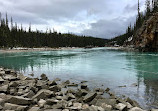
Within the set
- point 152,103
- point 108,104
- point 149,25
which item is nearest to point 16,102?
point 108,104

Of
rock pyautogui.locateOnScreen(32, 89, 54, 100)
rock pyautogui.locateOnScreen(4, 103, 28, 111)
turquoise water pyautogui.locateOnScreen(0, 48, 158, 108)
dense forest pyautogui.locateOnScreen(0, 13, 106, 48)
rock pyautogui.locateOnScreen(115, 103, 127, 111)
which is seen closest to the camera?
rock pyautogui.locateOnScreen(4, 103, 28, 111)

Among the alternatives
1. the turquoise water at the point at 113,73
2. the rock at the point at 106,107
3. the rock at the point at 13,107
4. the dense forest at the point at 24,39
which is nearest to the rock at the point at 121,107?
the rock at the point at 106,107

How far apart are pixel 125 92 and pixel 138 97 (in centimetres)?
136

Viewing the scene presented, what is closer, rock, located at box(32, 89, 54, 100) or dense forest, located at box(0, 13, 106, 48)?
rock, located at box(32, 89, 54, 100)

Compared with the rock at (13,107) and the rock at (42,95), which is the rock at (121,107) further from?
the rock at (13,107)

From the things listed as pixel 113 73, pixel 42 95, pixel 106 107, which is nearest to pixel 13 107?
pixel 42 95

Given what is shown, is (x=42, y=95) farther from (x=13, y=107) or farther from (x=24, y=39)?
(x=24, y=39)

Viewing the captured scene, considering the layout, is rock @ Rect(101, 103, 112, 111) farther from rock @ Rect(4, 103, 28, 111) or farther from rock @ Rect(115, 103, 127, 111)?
rock @ Rect(4, 103, 28, 111)

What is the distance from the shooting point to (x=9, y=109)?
701 cm

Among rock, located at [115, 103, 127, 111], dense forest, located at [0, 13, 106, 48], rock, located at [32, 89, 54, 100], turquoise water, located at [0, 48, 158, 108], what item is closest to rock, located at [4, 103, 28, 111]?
rock, located at [32, 89, 54, 100]

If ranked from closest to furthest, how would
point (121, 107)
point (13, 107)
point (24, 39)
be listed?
1. point (13, 107)
2. point (121, 107)
3. point (24, 39)

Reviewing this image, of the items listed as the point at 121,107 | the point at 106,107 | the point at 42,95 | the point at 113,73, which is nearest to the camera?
the point at 121,107

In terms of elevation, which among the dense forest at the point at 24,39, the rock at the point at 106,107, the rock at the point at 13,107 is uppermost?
the dense forest at the point at 24,39

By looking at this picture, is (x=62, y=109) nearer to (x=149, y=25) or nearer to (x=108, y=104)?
(x=108, y=104)
